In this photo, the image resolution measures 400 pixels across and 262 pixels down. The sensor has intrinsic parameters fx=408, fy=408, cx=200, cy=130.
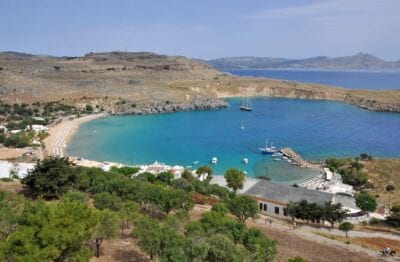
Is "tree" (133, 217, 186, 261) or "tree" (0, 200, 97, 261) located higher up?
"tree" (0, 200, 97, 261)

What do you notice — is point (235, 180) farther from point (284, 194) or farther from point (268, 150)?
point (268, 150)

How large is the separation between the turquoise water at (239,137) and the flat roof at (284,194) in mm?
14107

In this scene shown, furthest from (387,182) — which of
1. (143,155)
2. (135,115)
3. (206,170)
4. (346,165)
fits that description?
(135,115)

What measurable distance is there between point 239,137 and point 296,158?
2096cm

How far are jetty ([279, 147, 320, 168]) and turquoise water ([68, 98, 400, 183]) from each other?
171 centimetres

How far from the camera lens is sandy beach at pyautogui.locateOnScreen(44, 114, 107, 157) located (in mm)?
66925

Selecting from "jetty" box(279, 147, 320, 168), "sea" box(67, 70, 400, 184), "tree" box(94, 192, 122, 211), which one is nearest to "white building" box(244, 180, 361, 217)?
"sea" box(67, 70, 400, 184)

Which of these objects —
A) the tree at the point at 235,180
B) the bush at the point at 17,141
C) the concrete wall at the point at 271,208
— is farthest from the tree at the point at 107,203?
the bush at the point at 17,141

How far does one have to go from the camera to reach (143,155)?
67.8m

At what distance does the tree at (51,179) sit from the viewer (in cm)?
3123

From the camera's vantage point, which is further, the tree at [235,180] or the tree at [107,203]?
the tree at [235,180]

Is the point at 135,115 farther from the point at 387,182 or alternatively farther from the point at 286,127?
the point at 387,182

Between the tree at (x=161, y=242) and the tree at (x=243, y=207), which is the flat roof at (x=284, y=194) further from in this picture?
the tree at (x=161, y=242)

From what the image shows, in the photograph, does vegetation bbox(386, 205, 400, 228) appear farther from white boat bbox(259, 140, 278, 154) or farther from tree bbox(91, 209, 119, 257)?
white boat bbox(259, 140, 278, 154)
